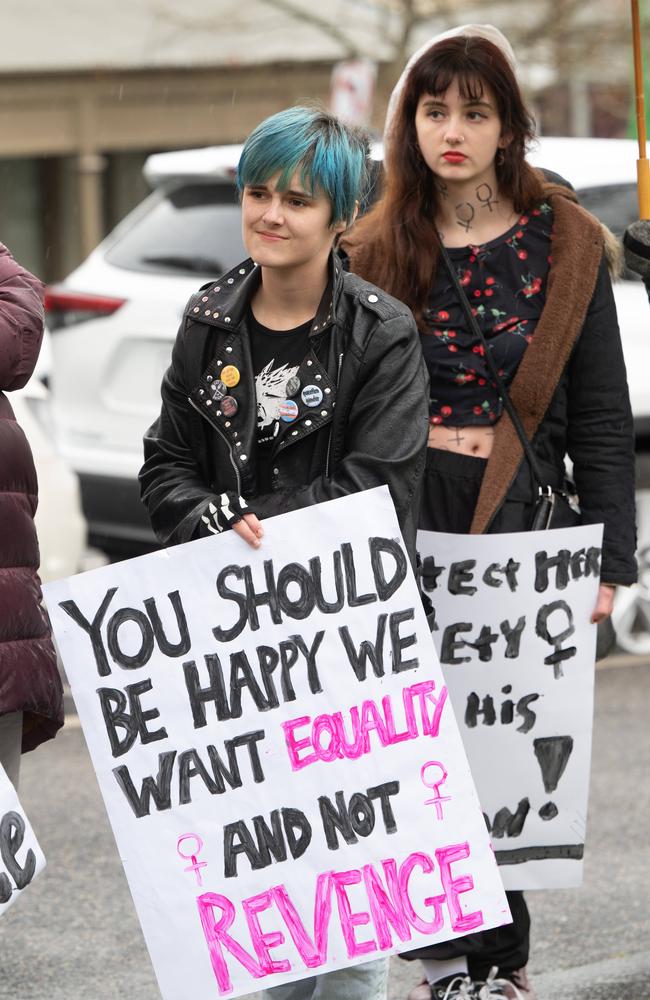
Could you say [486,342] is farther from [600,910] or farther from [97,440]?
[97,440]

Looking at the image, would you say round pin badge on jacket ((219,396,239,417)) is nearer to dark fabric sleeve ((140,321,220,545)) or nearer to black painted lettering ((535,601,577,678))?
dark fabric sleeve ((140,321,220,545))

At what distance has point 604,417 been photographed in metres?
3.63

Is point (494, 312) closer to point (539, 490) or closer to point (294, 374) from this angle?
point (539, 490)

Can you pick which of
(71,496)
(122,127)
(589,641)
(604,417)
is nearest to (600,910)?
(589,641)

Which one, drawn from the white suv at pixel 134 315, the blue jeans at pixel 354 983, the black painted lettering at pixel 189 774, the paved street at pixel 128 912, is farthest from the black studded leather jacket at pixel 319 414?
the white suv at pixel 134 315

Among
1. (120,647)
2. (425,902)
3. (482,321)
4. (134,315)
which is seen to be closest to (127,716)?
(120,647)

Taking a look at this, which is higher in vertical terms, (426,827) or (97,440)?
(426,827)

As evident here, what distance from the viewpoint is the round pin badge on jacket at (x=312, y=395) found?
307 cm

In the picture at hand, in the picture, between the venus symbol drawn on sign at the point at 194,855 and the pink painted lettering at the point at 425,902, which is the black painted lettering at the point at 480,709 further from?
the venus symbol drawn on sign at the point at 194,855

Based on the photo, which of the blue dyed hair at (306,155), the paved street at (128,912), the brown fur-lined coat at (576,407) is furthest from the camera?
the paved street at (128,912)

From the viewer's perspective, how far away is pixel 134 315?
7.21m

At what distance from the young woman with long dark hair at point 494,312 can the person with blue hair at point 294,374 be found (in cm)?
45

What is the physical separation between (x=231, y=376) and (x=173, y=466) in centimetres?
22

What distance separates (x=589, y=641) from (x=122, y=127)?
1548 cm
